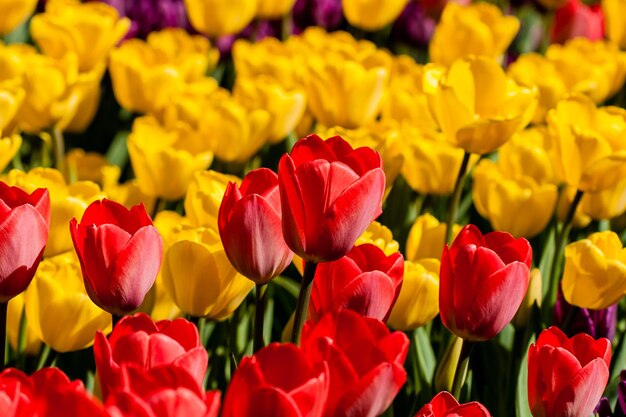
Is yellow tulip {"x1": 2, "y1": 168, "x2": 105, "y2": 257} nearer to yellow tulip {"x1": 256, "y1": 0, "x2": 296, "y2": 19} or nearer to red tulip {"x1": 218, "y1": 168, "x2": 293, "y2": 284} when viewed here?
red tulip {"x1": 218, "y1": 168, "x2": 293, "y2": 284}

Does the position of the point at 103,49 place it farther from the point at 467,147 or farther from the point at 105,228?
the point at 105,228

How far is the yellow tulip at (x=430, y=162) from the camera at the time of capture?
1770mm

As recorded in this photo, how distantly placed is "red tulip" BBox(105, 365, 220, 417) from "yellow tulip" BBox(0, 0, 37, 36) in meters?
1.70

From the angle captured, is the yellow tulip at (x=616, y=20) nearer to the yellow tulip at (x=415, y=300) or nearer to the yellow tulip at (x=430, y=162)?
the yellow tulip at (x=430, y=162)

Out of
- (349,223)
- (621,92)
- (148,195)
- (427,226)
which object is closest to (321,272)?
(349,223)

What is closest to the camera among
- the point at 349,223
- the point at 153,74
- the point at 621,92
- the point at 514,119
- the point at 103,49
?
the point at 349,223

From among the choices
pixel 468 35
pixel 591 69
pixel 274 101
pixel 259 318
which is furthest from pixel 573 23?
pixel 259 318

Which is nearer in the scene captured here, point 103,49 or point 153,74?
point 153,74

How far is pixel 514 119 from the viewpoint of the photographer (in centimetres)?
155

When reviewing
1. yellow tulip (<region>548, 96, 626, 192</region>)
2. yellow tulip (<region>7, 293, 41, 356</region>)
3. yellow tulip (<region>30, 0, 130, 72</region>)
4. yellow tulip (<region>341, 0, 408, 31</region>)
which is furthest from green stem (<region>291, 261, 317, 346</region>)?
yellow tulip (<region>341, 0, 408, 31</region>)

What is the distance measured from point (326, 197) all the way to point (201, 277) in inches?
10.8

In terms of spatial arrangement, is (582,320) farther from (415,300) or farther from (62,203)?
(62,203)

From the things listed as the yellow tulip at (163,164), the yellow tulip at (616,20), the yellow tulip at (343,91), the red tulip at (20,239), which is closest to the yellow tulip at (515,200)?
the yellow tulip at (343,91)

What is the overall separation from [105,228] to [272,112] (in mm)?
904
